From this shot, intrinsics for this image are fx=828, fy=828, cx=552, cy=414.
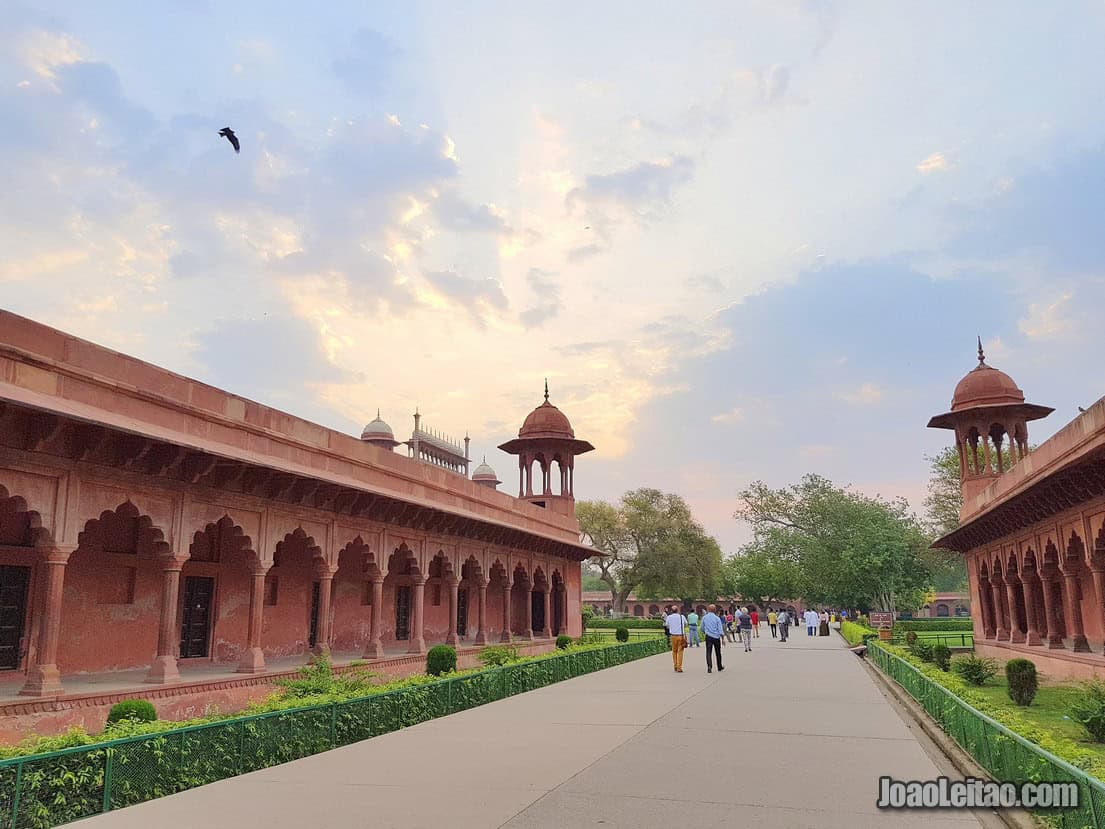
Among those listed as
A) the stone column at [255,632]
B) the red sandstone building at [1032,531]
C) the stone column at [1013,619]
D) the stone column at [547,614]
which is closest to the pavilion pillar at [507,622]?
the stone column at [547,614]

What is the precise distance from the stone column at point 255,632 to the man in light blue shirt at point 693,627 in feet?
59.4

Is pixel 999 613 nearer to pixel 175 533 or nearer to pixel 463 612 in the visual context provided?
pixel 463 612

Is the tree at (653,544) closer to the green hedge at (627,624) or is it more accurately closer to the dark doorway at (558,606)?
the green hedge at (627,624)

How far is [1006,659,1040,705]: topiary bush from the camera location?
14.0 meters

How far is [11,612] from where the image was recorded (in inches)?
460

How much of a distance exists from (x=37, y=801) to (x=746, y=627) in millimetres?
26625

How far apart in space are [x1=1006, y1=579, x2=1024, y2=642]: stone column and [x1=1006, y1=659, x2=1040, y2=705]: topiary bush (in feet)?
36.5

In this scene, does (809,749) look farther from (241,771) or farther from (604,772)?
(241,771)

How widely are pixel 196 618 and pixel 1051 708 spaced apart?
1495 centimetres

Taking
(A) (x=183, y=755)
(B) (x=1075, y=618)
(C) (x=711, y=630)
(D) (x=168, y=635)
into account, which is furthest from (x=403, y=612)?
(B) (x=1075, y=618)

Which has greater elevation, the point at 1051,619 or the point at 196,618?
the point at 196,618

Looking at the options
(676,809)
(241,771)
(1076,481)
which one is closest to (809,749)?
(676,809)

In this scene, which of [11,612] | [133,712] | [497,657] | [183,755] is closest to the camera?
[183,755]

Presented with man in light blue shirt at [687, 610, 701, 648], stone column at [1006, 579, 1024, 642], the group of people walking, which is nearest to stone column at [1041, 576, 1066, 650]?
stone column at [1006, 579, 1024, 642]
